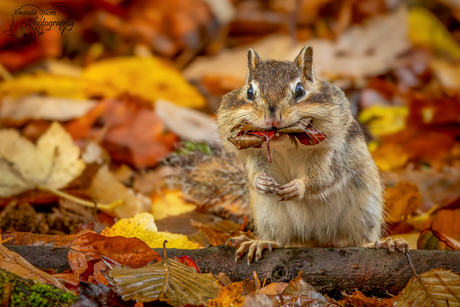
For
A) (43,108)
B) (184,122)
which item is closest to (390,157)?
(184,122)

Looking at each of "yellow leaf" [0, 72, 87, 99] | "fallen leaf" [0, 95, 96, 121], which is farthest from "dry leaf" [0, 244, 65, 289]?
"yellow leaf" [0, 72, 87, 99]

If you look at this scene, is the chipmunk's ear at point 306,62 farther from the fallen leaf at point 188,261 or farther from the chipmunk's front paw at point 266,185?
the fallen leaf at point 188,261

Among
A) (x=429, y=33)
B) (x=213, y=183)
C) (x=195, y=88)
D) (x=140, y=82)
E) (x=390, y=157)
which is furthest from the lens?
(x=429, y=33)

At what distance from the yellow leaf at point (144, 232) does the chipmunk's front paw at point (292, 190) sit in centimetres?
46

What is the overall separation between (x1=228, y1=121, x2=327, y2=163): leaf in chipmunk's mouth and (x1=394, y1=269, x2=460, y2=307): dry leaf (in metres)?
0.65

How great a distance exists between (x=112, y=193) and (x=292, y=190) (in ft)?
4.14

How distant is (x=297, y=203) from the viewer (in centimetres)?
222

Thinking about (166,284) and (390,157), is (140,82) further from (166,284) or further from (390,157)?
(166,284)

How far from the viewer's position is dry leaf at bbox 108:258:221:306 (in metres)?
1.54

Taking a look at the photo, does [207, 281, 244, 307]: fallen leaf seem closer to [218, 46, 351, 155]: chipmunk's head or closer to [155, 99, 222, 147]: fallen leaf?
[218, 46, 351, 155]: chipmunk's head

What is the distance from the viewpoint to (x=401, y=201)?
268 centimetres

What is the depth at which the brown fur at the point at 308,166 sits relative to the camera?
201cm

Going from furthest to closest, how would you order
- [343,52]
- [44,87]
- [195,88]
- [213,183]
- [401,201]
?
[343,52] → [195,88] → [44,87] → [213,183] → [401,201]

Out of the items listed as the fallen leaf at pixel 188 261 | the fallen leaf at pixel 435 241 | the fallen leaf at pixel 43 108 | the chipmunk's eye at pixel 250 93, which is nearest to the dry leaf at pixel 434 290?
the fallen leaf at pixel 435 241
